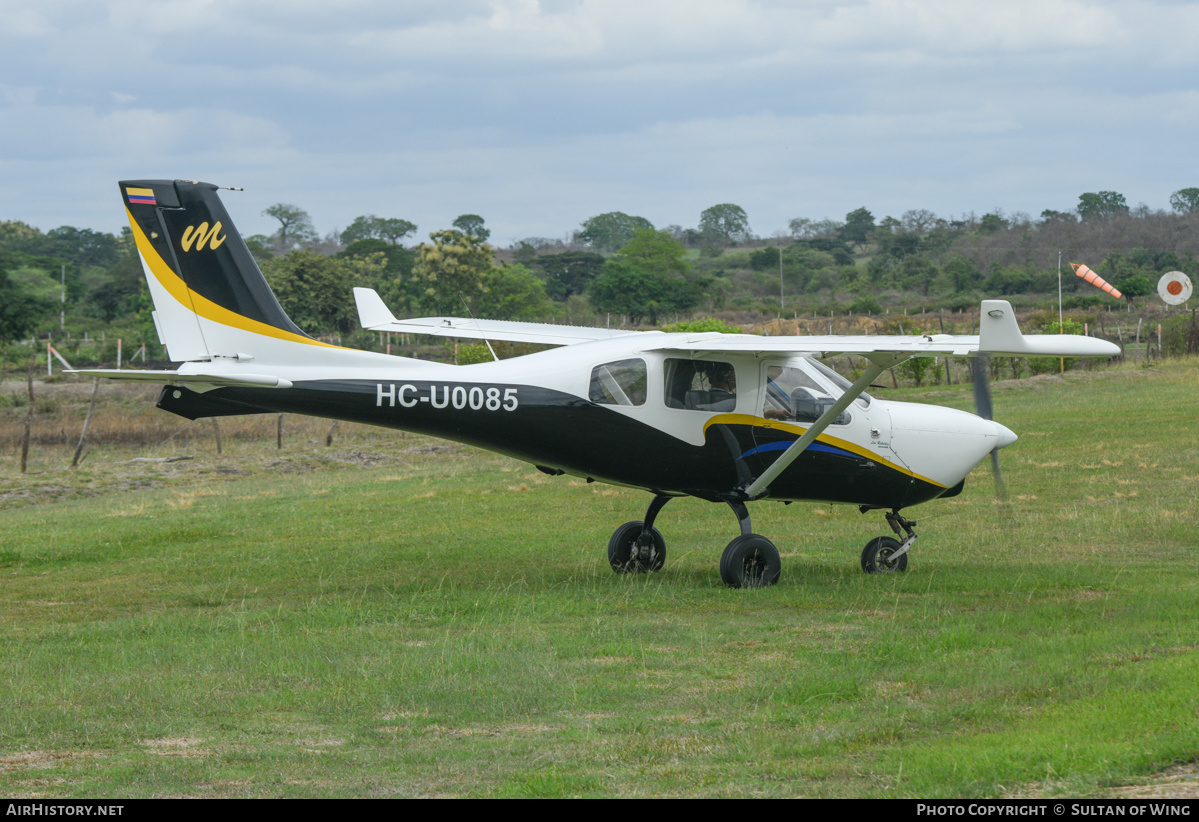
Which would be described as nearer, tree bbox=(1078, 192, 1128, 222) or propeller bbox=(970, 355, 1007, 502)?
propeller bbox=(970, 355, 1007, 502)

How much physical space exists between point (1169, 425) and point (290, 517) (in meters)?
20.4

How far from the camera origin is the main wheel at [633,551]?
45.9 feet

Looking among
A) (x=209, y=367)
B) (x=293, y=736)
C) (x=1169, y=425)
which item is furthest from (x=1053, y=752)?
(x=1169, y=425)

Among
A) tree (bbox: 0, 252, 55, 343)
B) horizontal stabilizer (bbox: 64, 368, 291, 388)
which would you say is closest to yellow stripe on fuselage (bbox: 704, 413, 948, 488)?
horizontal stabilizer (bbox: 64, 368, 291, 388)

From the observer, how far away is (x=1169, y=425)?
2753cm

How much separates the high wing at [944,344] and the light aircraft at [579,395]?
5cm

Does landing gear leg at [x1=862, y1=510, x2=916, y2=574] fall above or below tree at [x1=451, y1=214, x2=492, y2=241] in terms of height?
below

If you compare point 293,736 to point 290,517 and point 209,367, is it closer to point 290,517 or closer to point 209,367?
point 209,367

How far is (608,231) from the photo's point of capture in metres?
188

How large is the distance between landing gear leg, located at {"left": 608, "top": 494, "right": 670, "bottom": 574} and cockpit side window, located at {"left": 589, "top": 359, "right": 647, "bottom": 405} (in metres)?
1.64

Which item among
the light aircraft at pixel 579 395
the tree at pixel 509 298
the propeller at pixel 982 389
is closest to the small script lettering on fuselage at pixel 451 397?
the light aircraft at pixel 579 395

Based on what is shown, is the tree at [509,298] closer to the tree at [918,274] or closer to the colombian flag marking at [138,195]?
the tree at [918,274]

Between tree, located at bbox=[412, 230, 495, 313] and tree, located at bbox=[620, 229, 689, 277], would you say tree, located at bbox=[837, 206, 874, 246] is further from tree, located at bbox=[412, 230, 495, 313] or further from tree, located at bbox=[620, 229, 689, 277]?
tree, located at bbox=[412, 230, 495, 313]

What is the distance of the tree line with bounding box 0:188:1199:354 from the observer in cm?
7181
